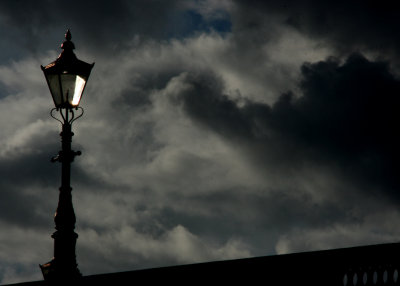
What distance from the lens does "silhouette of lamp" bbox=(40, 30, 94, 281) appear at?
1412cm

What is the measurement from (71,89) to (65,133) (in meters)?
0.67

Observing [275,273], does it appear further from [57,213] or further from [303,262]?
[57,213]

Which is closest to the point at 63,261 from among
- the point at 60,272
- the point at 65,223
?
the point at 60,272

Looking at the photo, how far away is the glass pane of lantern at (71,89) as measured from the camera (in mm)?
14594

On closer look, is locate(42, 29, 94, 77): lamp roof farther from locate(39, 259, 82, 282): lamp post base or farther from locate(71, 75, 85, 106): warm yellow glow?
locate(39, 259, 82, 282): lamp post base

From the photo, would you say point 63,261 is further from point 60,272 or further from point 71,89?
point 71,89

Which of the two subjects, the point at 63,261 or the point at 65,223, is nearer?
the point at 63,261

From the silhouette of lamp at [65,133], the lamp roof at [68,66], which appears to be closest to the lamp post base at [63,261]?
the silhouette of lamp at [65,133]

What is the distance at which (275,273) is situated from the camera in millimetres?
14086

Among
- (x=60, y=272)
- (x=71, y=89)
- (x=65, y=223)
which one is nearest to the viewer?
(x=60, y=272)

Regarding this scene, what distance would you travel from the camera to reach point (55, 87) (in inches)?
576

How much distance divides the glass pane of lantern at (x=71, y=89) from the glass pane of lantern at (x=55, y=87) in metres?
0.07

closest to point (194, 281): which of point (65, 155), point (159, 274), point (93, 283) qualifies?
point (159, 274)

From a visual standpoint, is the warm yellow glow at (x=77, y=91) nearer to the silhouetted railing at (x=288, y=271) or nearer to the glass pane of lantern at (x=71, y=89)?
the glass pane of lantern at (x=71, y=89)
